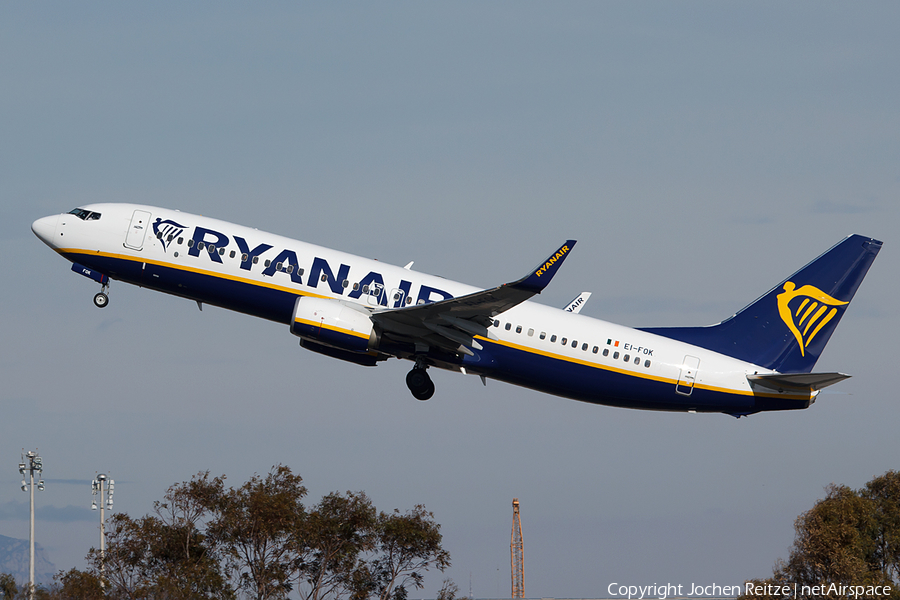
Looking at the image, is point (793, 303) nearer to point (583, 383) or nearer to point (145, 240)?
point (583, 383)

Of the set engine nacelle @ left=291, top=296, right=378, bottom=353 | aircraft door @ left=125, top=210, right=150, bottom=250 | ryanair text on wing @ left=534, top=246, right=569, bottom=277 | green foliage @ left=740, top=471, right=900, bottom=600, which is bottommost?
green foliage @ left=740, top=471, right=900, bottom=600

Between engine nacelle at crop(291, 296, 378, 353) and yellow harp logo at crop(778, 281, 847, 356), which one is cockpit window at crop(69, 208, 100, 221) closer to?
engine nacelle at crop(291, 296, 378, 353)

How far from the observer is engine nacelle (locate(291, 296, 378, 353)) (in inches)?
1572

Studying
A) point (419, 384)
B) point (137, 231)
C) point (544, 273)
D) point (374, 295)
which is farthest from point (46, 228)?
point (544, 273)

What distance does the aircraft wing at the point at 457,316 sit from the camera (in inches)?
1476

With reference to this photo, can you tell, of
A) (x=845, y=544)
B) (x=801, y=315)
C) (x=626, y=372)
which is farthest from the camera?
(x=845, y=544)

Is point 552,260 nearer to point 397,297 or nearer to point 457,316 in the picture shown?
point 457,316

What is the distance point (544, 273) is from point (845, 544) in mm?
50503

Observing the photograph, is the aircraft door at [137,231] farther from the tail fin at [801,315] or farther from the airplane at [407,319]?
the tail fin at [801,315]

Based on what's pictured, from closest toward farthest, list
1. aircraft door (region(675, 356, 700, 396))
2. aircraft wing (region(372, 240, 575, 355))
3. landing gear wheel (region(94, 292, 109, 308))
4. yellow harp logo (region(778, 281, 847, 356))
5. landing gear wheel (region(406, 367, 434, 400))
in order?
aircraft wing (region(372, 240, 575, 355))
aircraft door (region(675, 356, 700, 396))
landing gear wheel (region(406, 367, 434, 400))
landing gear wheel (region(94, 292, 109, 308))
yellow harp logo (region(778, 281, 847, 356))

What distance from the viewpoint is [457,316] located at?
4044 cm

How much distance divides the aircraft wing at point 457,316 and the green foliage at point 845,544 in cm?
3641

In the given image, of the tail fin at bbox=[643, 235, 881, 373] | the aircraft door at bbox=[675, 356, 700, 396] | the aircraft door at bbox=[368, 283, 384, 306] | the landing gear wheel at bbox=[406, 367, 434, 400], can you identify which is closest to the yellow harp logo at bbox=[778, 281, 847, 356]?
the tail fin at bbox=[643, 235, 881, 373]

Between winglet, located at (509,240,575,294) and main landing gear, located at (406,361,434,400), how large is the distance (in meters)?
7.72
